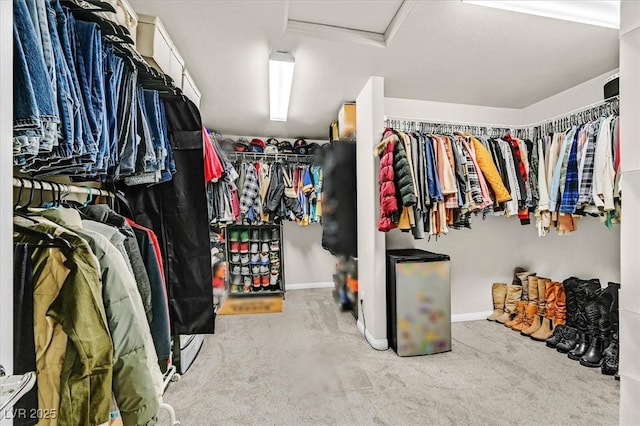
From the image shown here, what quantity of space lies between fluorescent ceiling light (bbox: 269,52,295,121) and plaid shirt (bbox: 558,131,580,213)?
212 cm

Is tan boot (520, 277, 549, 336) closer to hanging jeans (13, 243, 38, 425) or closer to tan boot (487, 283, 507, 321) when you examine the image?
tan boot (487, 283, 507, 321)

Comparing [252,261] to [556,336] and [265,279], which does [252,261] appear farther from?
[556,336]

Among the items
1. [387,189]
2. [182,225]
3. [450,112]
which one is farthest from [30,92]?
[450,112]

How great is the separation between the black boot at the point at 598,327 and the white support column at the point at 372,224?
1.41 meters

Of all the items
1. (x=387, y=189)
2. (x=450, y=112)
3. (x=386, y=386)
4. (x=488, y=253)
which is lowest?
(x=386, y=386)

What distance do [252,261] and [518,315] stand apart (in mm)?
2931

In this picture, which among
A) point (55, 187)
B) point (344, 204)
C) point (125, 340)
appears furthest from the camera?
point (344, 204)

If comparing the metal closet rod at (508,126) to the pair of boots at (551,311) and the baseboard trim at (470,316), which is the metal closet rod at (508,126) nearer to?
the pair of boots at (551,311)

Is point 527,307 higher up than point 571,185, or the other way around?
point 571,185

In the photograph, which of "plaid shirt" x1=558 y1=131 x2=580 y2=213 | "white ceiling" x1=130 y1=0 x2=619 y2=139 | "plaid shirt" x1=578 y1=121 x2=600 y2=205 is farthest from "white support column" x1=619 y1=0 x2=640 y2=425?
"plaid shirt" x1=558 y1=131 x2=580 y2=213

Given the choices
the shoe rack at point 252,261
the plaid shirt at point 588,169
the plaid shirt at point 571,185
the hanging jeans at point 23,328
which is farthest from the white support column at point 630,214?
the shoe rack at point 252,261

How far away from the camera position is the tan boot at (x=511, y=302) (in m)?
2.94

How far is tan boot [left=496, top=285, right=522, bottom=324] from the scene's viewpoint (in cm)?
294

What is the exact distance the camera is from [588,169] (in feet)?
6.75
